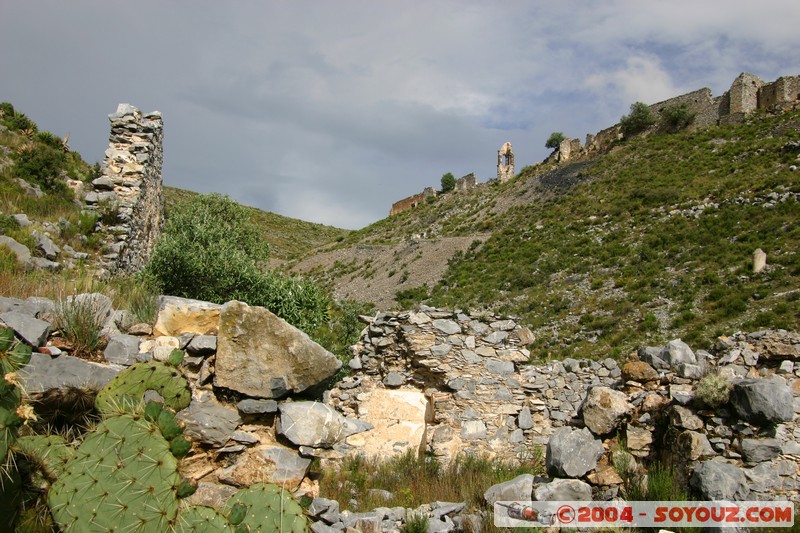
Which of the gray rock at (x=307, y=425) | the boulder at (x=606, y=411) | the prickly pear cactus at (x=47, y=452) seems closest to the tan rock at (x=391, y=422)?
the boulder at (x=606, y=411)

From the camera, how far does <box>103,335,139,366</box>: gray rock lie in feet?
17.1

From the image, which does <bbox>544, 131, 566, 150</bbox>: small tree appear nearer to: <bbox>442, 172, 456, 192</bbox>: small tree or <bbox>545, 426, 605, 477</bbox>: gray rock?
<bbox>442, 172, 456, 192</bbox>: small tree

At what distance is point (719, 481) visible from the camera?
5.46 m

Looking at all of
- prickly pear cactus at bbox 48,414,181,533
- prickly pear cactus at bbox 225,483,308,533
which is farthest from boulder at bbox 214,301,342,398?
prickly pear cactus at bbox 48,414,181,533

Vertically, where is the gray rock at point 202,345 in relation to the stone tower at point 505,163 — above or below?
below

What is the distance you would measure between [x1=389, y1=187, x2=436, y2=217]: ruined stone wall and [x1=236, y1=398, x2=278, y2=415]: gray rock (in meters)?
50.8

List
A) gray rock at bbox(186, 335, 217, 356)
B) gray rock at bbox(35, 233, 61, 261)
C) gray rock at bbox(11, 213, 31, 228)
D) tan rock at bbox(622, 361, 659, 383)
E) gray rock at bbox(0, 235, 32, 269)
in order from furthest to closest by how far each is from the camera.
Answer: gray rock at bbox(11, 213, 31, 228) → gray rock at bbox(35, 233, 61, 261) → tan rock at bbox(622, 361, 659, 383) → gray rock at bbox(0, 235, 32, 269) → gray rock at bbox(186, 335, 217, 356)

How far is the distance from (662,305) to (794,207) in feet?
28.3

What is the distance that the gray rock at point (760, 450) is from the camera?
227 inches

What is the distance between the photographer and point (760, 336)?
781 centimetres

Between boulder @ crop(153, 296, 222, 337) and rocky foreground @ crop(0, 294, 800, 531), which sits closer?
rocky foreground @ crop(0, 294, 800, 531)

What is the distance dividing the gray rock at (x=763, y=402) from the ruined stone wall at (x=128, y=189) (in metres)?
9.71

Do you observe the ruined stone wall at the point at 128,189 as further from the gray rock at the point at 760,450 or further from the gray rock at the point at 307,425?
the gray rock at the point at 760,450

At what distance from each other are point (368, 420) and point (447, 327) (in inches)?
83.8
